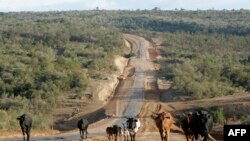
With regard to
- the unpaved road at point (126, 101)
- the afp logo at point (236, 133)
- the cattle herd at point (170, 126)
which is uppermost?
the afp logo at point (236, 133)

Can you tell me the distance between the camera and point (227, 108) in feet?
162

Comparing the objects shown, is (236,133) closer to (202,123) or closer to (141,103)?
(202,123)

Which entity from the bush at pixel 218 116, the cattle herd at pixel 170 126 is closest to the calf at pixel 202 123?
the cattle herd at pixel 170 126

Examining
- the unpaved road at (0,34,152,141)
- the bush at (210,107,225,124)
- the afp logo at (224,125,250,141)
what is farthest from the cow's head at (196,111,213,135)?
the bush at (210,107,225,124)

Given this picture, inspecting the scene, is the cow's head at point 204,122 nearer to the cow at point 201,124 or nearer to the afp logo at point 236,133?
the cow at point 201,124

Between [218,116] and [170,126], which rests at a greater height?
[170,126]

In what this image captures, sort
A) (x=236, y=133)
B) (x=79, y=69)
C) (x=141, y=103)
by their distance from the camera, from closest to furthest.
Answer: (x=236, y=133) → (x=141, y=103) → (x=79, y=69)

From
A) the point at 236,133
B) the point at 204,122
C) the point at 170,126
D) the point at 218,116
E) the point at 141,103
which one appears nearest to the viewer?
the point at 236,133

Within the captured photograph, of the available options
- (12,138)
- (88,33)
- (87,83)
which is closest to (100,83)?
(87,83)

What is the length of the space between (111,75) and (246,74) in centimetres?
1918

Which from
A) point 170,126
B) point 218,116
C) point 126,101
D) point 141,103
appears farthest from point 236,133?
point 126,101

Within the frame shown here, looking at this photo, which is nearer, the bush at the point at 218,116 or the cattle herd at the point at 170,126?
the cattle herd at the point at 170,126

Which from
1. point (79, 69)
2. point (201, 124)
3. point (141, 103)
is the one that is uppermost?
point (201, 124)

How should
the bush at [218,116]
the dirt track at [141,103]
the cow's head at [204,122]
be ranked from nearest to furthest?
the cow's head at [204,122], the dirt track at [141,103], the bush at [218,116]
